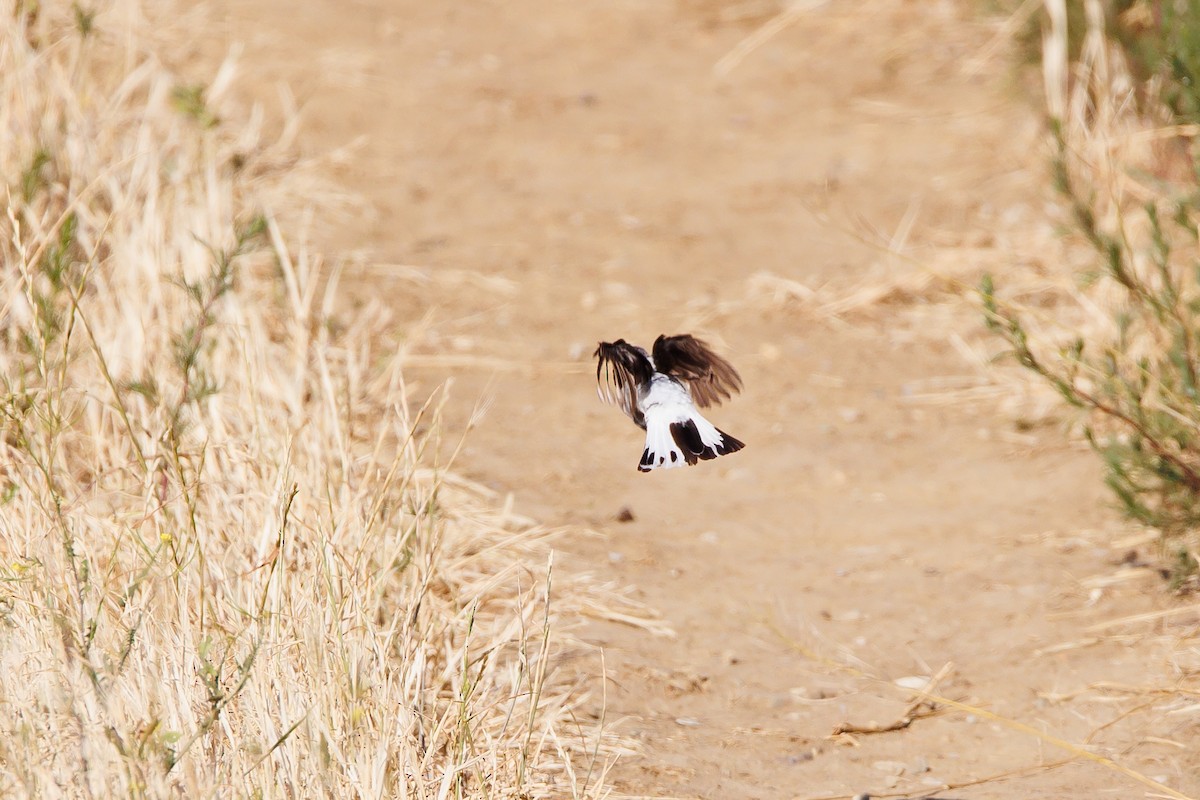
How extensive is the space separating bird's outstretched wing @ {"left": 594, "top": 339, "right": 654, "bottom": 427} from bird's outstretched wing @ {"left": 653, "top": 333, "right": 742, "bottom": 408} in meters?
0.04

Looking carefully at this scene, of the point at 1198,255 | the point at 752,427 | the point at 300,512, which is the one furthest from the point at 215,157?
the point at 1198,255

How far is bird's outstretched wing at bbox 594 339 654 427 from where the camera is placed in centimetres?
252

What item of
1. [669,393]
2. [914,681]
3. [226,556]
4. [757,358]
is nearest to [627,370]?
[669,393]

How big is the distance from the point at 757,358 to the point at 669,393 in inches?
96.6

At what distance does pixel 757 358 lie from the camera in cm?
504

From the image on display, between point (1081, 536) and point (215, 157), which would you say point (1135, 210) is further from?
point (215, 157)

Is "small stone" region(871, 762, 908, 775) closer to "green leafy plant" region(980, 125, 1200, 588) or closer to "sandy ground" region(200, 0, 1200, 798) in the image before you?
"sandy ground" region(200, 0, 1200, 798)

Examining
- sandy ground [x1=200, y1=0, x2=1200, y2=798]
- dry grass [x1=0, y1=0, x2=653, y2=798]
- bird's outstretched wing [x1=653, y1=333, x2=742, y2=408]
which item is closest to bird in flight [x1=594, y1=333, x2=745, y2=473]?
bird's outstretched wing [x1=653, y1=333, x2=742, y2=408]

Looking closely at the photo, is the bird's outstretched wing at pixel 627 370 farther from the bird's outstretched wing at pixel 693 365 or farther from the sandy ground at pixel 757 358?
the sandy ground at pixel 757 358

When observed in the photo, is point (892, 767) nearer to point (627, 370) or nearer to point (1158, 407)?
point (627, 370)

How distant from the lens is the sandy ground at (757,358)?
3.04 m

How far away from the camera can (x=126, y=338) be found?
145 inches

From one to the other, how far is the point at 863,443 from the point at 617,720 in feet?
6.39

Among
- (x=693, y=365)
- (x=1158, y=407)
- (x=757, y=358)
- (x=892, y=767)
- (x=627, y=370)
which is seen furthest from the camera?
(x=757, y=358)
